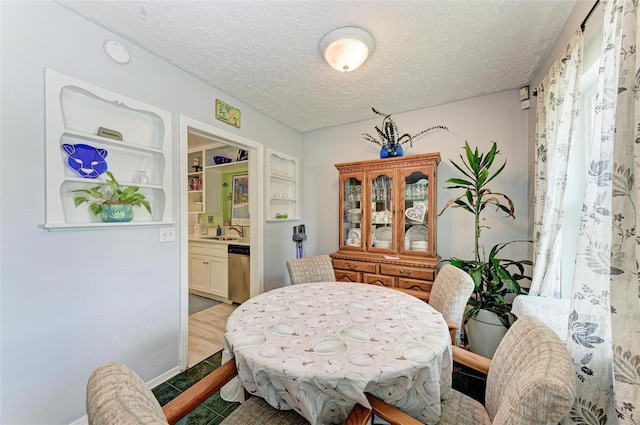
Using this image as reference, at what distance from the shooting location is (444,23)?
1.54 meters

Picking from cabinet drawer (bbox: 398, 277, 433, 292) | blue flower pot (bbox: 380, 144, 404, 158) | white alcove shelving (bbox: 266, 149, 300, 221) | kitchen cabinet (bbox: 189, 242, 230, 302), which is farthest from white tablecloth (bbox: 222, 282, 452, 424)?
kitchen cabinet (bbox: 189, 242, 230, 302)

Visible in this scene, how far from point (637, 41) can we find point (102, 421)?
1.76 meters

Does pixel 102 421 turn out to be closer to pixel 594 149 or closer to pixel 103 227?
pixel 103 227

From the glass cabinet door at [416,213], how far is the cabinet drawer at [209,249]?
2512 mm

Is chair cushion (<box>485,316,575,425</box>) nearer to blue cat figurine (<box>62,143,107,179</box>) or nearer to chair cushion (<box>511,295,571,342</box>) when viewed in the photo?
chair cushion (<box>511,295,571,342</box>)

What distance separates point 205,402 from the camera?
1.71 metres

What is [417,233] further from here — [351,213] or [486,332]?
[486,332]

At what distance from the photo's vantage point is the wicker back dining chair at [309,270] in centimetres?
207

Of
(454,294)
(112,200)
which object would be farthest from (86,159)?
(454,294)

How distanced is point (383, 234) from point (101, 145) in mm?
2560

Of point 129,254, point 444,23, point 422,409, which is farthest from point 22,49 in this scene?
point 422,409

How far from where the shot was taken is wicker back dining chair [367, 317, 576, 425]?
60cm

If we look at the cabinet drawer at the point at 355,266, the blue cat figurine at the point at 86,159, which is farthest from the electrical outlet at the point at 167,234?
the cabinet drawer at the point at 355,266

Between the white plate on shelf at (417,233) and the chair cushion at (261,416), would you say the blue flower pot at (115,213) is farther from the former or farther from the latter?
the white plate on shelf at (417,233)
